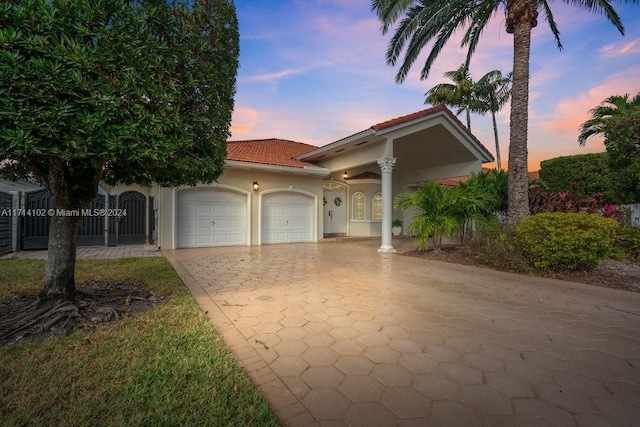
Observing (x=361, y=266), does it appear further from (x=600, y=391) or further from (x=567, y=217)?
(x=600, y=391)

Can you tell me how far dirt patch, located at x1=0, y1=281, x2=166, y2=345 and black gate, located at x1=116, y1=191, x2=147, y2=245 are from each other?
7.77m

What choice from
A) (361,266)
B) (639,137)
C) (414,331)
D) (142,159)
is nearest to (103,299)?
(142,159)

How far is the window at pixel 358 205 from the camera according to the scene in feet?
47.1

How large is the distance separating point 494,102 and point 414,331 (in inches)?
927

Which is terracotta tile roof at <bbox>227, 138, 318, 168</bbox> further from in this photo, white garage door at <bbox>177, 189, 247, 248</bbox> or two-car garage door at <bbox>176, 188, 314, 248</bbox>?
white garage door at <bbox>177, 189, 247, 248</bbox>

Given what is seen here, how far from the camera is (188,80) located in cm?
292

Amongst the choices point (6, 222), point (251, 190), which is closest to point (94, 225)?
point (6, 222)

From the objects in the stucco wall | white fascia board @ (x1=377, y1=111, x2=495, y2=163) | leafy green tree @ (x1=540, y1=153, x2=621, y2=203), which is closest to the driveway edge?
the stucco wall

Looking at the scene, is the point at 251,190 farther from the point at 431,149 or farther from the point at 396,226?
the point at 396,226

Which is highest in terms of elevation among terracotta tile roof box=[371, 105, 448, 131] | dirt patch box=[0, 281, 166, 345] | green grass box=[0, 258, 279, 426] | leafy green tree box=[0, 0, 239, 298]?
terracotta tile roof box=[371, 105, 448, 131]

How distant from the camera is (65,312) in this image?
312 centimetres

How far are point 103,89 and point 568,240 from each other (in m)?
7.73

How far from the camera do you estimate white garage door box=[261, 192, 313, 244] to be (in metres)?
11.4

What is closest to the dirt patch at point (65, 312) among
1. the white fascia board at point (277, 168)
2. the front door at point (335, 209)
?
the white fascia board at point (277, 168)
